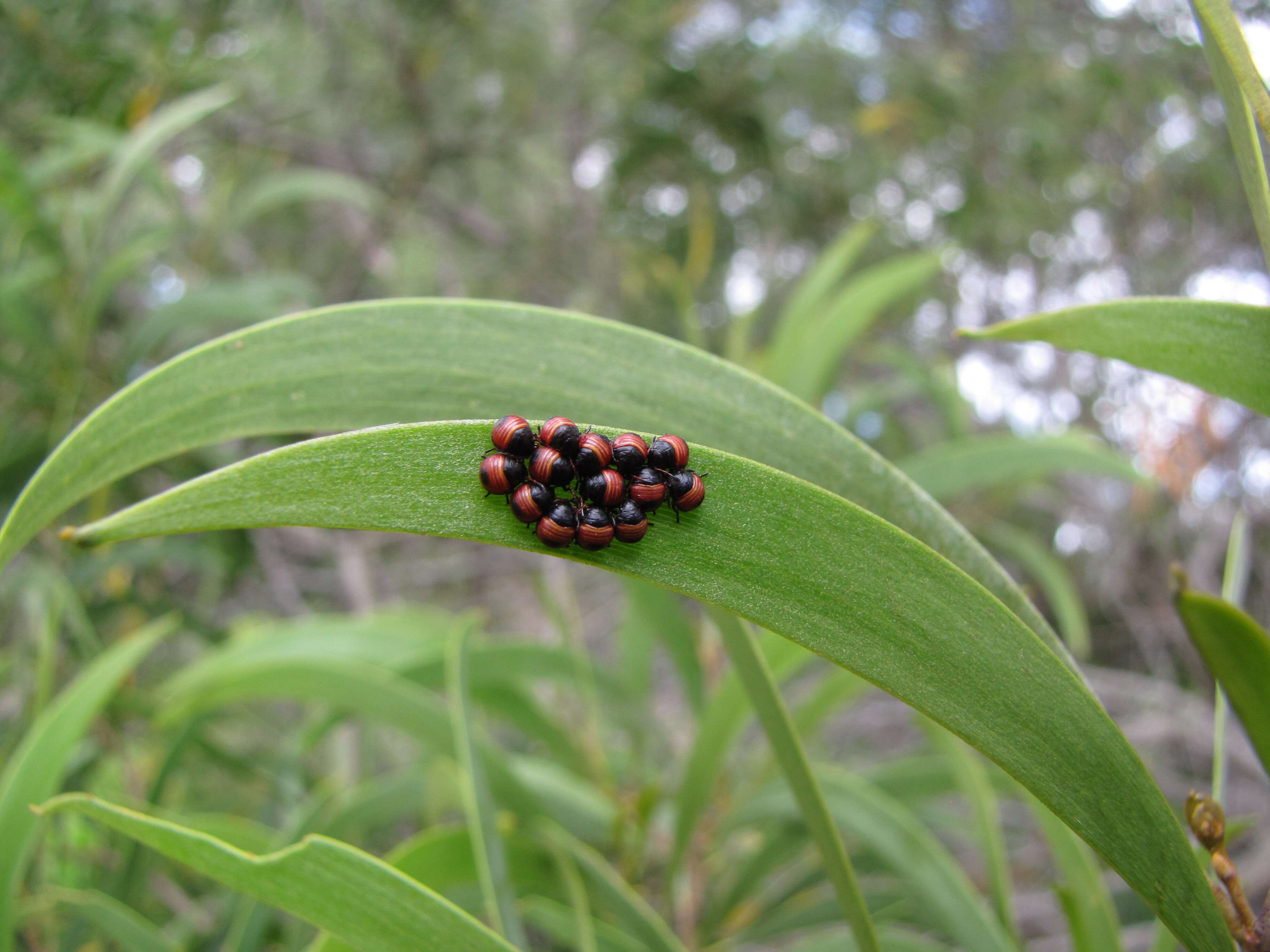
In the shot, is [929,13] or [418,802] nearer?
[418,802]

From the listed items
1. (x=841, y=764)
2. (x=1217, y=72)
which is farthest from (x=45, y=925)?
(x=841, y=764)

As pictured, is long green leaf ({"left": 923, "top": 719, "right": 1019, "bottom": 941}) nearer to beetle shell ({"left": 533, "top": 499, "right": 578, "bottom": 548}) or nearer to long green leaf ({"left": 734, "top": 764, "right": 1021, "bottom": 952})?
long green leaf ({"left": 734, "top": 764, "right": 1021, "bottom": 952})

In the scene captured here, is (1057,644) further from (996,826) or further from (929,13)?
(929,13)

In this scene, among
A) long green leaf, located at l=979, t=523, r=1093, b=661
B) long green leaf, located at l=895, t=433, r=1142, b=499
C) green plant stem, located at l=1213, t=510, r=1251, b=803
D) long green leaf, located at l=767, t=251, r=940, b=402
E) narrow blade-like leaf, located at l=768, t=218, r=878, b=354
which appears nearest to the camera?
green plant stem, located at l=1213, t=510, r=1251, b=803

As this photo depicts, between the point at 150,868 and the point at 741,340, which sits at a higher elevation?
the point at 741,340

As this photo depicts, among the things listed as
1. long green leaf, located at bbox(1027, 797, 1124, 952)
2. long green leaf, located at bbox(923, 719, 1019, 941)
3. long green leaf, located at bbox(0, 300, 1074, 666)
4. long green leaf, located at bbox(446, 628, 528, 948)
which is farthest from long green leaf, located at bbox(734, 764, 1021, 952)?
long green leaf, located at bbox(0, 300, 1074, 666)
